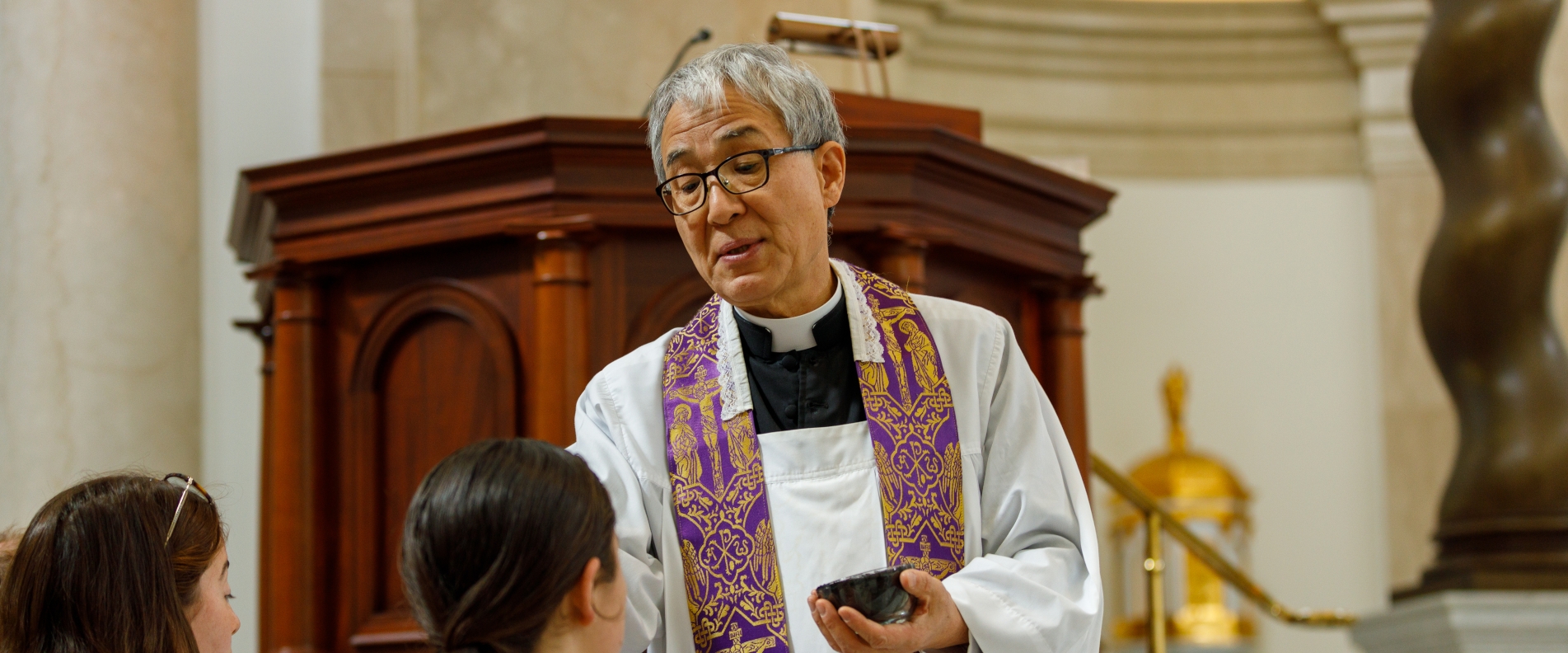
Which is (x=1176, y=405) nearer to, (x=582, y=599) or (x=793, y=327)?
(x=793, y=327)

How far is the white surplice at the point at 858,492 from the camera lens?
262cm

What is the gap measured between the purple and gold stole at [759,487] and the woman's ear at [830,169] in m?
0.22

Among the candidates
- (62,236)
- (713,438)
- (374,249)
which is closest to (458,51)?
(62,236)

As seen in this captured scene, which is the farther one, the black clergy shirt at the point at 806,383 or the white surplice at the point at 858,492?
the black clergy shirt at the point at 806,383

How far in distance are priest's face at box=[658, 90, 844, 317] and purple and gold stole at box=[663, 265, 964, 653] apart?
0.22 m

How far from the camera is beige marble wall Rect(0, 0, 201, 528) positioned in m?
5.82

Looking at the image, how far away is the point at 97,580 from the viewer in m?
2.28

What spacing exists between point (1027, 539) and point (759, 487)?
445mm

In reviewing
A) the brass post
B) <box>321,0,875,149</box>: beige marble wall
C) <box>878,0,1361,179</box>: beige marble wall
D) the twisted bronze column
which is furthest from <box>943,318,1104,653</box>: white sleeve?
A: <box>878,0,1361,179</box>: beige marble wall

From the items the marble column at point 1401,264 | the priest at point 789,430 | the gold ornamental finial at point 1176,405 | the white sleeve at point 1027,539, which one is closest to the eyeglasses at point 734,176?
the priest at point 789,430

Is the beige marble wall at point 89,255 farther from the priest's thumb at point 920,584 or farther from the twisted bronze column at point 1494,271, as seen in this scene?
the twisted bronze column at point 1494,271

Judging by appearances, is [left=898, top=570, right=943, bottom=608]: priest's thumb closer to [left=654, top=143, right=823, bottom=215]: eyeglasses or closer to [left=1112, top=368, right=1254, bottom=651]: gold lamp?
[left=654, top=143, right=823, bottom=215]: eyeglasses

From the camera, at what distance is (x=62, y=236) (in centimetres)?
586

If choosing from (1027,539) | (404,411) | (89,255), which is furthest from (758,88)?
(89,255)
